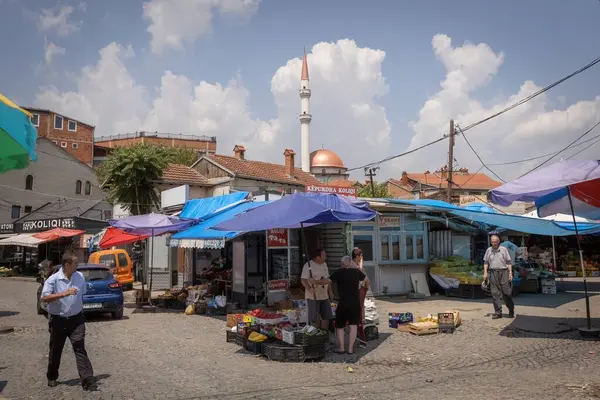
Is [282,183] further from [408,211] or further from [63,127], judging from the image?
[63,127]

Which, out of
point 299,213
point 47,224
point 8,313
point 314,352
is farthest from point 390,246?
point 47,224

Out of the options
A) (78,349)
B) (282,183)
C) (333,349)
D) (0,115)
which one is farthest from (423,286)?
(282,183)

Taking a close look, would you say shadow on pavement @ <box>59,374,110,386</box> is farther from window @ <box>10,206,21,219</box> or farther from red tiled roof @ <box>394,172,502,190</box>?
red tiled roof @ <box>394,172,502,190</box>

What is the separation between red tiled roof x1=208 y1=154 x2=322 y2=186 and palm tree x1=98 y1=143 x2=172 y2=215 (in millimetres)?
4775

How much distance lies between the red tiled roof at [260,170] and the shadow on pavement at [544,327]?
24.1 meters

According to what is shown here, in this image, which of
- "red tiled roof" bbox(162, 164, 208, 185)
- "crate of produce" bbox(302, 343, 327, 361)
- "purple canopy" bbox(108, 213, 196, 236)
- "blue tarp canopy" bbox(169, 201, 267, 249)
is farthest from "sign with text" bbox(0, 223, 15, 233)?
"crate of produce" bbox(302, 343, 327, 361)

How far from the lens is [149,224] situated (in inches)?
550

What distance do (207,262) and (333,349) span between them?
11516 millimetres

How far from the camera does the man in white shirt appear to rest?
8.88m

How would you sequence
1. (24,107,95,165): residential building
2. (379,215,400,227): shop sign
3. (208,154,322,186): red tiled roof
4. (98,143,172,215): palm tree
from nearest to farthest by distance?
(379,215,400,227): shop sign < (98,143,172,215): palm tree < (208,154,322,186): red tiled roof < (24,107,95,165): residential building

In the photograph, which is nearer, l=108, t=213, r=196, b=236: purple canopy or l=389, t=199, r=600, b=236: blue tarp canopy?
l=108, t=213, r=196, b=236: purple canopy

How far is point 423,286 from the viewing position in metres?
16.7

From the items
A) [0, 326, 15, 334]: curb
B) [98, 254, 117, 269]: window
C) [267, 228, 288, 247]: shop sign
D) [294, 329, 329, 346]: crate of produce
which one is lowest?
[0, 326, 15, 334]: curb

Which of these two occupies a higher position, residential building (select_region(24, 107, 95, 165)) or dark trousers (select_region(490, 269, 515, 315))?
residential building (select_region(24, 107, 95, 165))
